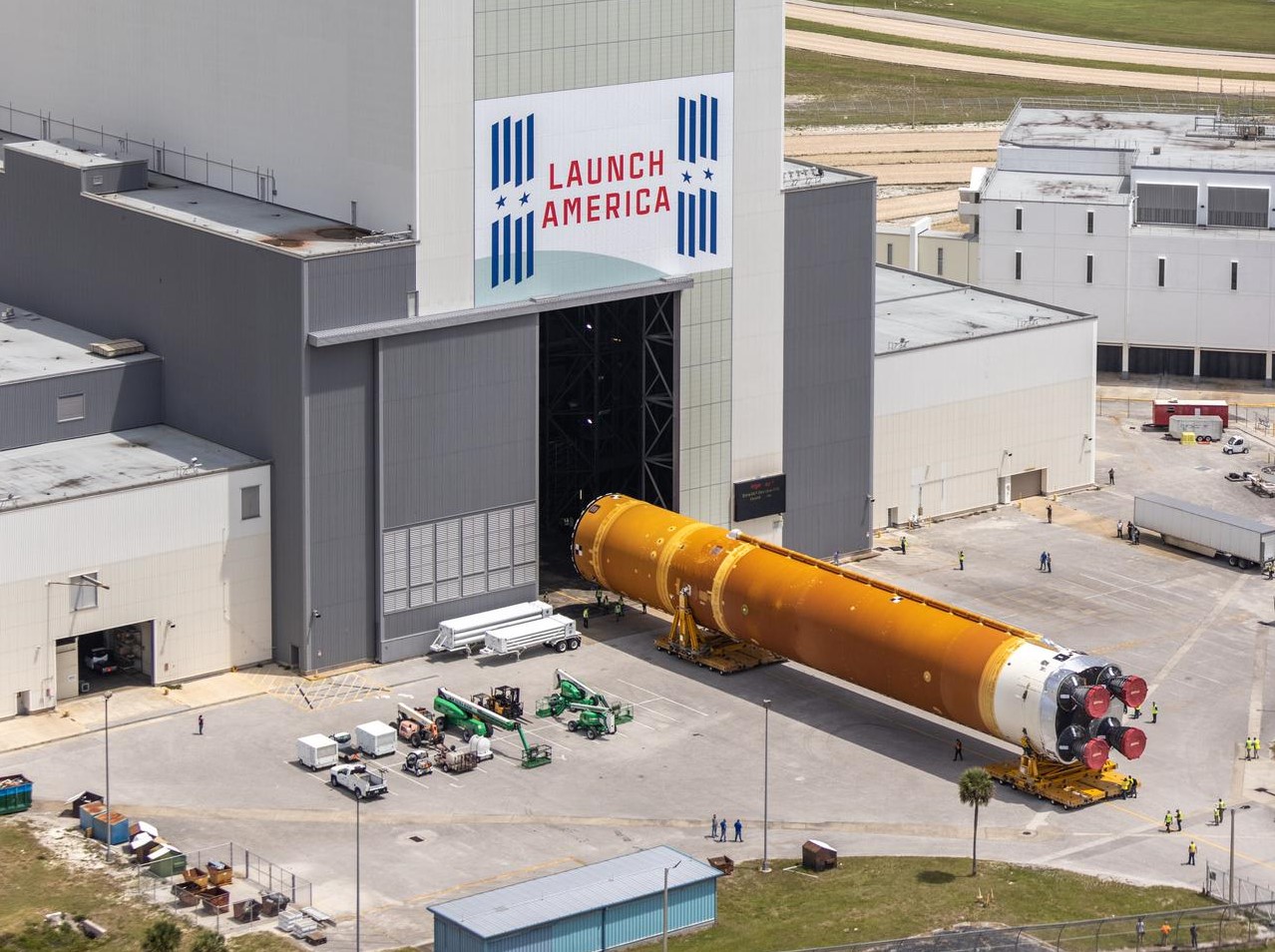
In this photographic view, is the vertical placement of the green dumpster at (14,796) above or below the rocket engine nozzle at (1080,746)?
below

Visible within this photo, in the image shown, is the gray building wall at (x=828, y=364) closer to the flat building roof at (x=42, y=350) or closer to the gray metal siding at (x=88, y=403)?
the gray metal siding at (x=88, y=403)

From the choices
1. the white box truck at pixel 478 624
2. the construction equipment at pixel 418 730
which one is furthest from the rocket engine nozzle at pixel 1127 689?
the white box truck at pixel 478 624

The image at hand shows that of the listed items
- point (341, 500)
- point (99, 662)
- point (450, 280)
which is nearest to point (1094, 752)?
point (341, 500)

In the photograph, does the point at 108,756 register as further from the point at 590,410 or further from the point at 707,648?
the point at 590,410

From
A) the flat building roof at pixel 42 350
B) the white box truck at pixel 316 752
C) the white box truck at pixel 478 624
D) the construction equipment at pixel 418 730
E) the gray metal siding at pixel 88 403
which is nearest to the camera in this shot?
the white box truck at pixel 316 752

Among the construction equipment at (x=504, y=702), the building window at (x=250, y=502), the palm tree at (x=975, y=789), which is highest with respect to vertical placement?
the building window at (x=250, y=502)

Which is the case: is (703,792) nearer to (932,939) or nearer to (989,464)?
(932,939)

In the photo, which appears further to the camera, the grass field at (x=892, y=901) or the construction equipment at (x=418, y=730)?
the construction equipment at (x=418, y=730)
